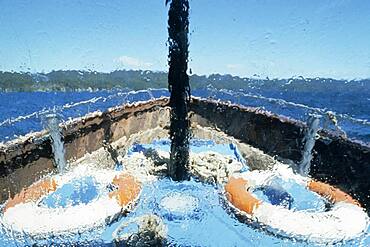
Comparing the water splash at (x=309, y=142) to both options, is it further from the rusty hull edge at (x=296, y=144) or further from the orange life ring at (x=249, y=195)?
the orange life ring at (x=249, y=195)

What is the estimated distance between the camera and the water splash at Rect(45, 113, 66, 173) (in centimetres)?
650

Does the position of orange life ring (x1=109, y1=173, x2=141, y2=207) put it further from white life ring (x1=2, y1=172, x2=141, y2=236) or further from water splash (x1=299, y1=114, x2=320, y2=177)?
water splash (x1=299, y1=114, x2=320, y2=177)

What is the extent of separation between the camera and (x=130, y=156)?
28.1ft

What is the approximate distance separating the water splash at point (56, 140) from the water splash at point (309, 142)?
519cm

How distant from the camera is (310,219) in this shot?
15.0ft

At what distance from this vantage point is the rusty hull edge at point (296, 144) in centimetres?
579

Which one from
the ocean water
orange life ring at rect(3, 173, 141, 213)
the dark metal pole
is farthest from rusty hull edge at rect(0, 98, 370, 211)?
the dark metal pole

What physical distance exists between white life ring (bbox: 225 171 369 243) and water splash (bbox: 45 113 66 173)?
3.64 meters

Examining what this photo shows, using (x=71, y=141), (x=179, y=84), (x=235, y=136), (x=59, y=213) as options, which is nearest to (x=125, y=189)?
(x=59, y=213)

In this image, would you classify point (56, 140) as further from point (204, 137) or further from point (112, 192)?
point (204, 137)

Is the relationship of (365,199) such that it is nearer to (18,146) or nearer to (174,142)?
(174,142)

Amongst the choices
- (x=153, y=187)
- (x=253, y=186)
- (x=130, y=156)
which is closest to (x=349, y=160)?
(x=253, y=186)

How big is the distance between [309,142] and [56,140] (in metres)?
5.37

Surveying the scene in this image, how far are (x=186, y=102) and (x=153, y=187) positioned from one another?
200cm
